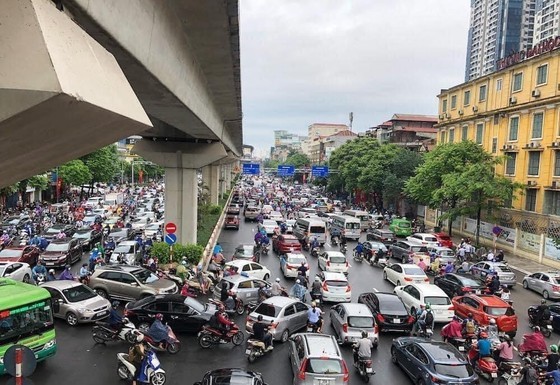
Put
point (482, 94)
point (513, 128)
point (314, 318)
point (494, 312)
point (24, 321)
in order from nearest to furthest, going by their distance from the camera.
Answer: point (24, 321) < point (314, 318) < point (494, 312) < point (513, 128) < point (482, 94)

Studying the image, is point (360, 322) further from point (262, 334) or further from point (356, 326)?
point (262, 334)

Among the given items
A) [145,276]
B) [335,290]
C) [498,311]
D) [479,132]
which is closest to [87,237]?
[145,276]

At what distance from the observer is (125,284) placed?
18.2 metres

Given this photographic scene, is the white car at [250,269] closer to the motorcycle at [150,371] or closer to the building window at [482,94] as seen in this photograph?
the motorcycle at [150,371]

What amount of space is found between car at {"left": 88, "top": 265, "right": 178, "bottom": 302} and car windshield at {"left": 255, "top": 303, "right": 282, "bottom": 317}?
16.0ft

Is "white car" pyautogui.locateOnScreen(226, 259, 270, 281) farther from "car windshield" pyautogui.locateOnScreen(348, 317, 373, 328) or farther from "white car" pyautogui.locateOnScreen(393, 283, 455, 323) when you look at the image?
"car windshield" pyautogui.locateOnScreen(348, 317, 373, 328)

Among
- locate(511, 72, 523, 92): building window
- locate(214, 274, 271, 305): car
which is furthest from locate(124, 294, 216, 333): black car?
locate(511, 72, 523, 92): building window

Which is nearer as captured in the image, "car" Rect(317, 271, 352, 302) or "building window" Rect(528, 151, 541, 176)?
"car" Rect(317, 271, 352, 302)

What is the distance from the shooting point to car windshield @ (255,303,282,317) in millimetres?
14555

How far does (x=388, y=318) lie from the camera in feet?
51.6

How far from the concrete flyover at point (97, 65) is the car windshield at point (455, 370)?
8.76 meters

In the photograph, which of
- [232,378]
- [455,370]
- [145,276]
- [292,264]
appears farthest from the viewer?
[292,264]

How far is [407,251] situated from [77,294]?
64.9ft

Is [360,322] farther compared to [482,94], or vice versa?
[482,94]
